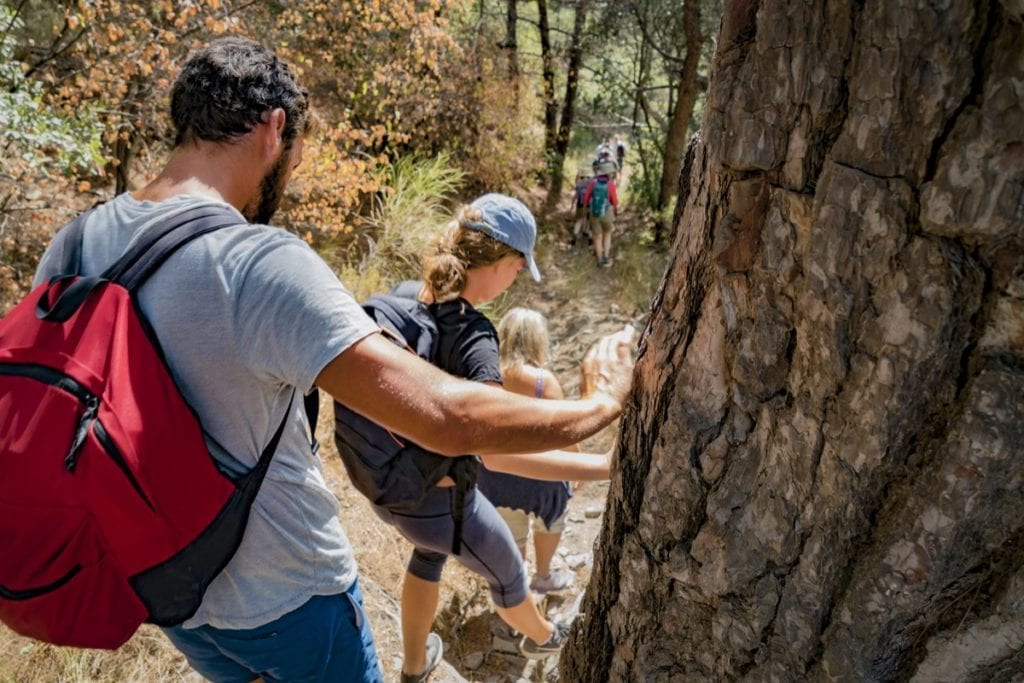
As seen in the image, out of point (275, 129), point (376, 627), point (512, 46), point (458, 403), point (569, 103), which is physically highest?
point (512, 46)

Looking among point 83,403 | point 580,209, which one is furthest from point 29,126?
point 580,209

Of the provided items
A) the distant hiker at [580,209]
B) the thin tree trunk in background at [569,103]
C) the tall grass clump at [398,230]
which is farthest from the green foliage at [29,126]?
the thin tree trunk in background at [569,103]

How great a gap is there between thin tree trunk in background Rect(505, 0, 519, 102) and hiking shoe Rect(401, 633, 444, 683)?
25.6 feet

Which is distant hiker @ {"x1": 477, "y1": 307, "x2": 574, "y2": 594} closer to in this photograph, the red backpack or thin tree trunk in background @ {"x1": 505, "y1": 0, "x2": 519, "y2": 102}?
the red backpack

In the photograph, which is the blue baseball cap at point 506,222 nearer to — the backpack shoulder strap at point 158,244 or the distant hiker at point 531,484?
the distant hiker at point 531,484

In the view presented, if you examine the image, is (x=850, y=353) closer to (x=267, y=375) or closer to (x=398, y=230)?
(x=267, y=375)

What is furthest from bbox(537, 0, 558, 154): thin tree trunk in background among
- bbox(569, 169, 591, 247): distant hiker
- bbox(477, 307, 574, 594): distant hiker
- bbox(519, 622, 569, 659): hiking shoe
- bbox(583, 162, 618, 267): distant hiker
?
bbox(519, 622, 569, 659): hiking shoe

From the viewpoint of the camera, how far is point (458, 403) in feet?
3.68

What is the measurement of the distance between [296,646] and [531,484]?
1662 mm

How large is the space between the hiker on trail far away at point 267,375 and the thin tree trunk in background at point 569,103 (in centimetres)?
846

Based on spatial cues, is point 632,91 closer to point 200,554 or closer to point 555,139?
point 555,139

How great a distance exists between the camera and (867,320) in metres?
0.80

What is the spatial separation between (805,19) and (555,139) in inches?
371

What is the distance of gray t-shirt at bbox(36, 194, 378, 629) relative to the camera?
1049 mm
